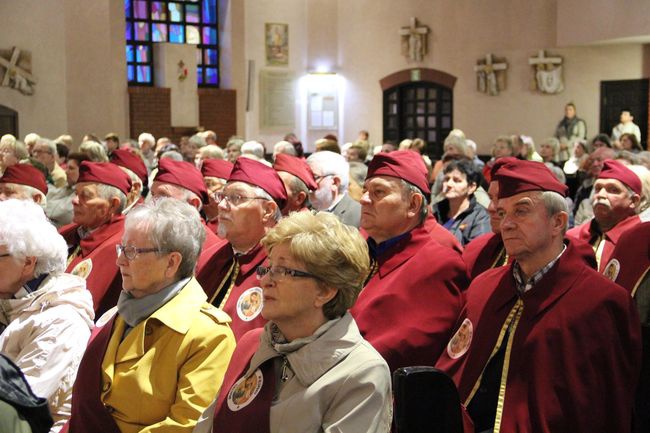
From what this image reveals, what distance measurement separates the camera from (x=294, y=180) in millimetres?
5559

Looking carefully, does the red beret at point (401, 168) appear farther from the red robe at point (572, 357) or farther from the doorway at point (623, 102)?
the doorway at point (623, 102)

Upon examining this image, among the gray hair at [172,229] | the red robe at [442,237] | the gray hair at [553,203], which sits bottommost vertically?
the red robe at [442,237]

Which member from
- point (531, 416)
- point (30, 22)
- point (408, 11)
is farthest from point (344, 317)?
point (408, 11)

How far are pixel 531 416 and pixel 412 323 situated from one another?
2.47ft

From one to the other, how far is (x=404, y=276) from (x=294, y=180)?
1649 millimetres

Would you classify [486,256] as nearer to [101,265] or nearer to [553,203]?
[553,203]

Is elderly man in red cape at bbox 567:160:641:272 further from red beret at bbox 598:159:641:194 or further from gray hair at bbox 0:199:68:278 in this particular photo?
gray hair at bbox 0:199:68:278

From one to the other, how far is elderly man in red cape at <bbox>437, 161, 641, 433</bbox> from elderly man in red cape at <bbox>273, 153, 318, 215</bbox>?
6.08 ft

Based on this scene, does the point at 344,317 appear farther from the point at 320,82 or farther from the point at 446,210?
the point at 320,82

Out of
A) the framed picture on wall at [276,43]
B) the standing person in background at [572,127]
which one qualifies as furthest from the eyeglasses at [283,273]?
the framed picture on wall at [276,43]

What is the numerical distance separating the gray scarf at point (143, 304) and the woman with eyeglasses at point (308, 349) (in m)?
0.53

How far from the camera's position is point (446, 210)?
720cm

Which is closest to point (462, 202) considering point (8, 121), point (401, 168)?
point (401, 168)

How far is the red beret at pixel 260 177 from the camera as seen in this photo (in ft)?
15.8
